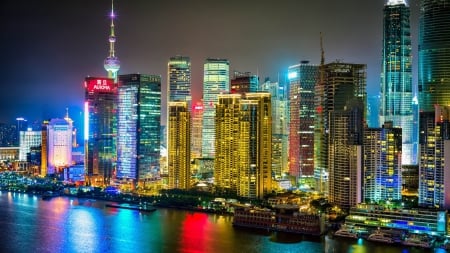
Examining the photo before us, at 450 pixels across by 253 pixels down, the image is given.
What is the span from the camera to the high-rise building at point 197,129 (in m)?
31.7

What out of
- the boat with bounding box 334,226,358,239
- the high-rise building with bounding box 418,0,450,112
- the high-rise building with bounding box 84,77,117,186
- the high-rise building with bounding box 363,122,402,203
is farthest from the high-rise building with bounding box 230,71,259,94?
the boat with bounding box 334,226,358,239

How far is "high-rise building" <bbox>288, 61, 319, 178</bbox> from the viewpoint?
23469mm

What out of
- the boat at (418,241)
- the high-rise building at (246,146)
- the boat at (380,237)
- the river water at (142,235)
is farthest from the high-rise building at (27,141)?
the boat at (418,241)

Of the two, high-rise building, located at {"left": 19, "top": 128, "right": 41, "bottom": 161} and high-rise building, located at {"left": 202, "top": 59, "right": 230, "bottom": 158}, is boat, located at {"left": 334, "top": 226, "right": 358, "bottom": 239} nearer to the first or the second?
high-rise building, located at {"left": 202, "top": 59, "right": 230, "bottom": 158}

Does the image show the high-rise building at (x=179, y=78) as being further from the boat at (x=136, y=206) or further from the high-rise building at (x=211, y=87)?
the boat at (x=136, y=206)

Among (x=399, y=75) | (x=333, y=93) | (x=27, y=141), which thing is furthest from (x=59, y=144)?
(x=399, y=75)

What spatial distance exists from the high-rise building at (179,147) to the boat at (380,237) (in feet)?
30.5

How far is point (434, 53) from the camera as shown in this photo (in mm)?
21656

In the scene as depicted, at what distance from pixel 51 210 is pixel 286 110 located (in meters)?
14.8

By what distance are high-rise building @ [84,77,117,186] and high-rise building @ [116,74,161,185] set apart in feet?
3.78

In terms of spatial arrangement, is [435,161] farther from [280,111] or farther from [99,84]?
[99,84]

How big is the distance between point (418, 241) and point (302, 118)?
11.3m

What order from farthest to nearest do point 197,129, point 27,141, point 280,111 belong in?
1. point 27,141
2. point 197,129
3. point 280,111

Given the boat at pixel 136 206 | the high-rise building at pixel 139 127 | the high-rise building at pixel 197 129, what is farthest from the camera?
the high-rise building at pixel 197 129
